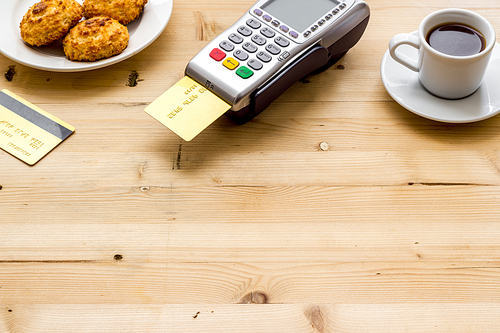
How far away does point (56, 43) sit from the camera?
0.73 m

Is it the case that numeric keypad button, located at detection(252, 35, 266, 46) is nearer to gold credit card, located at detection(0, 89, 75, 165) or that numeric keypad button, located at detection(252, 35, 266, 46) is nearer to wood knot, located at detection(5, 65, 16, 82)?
gold credit card, located at detection(0, 89, 75, 165)

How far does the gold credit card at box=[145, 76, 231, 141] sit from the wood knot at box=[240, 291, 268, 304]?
0.22m

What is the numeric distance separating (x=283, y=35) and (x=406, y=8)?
0.32 m

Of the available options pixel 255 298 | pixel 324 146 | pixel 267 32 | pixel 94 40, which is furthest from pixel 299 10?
pixel 255 298

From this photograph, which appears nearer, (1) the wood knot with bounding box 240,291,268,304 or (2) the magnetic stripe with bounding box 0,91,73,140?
(1) the wood knot with bounding box 240,291,268,304

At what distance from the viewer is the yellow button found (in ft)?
2.06

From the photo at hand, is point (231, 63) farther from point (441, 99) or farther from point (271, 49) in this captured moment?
point (441, 99)

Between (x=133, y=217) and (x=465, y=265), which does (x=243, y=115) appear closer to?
(x=133, y=217)

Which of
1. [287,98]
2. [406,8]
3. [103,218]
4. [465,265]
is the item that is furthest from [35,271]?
[406,8]

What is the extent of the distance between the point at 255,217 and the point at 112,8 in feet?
1.40

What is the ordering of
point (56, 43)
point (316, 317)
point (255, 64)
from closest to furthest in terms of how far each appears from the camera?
point (316, 317) < point (255, 64) < point (56, 43)

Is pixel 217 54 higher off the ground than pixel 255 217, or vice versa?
pixel 217 54

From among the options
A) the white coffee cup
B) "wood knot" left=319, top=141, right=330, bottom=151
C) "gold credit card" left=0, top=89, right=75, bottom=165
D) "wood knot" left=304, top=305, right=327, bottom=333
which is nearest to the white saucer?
the white coffee cup

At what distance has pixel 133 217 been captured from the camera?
0.60 metres
